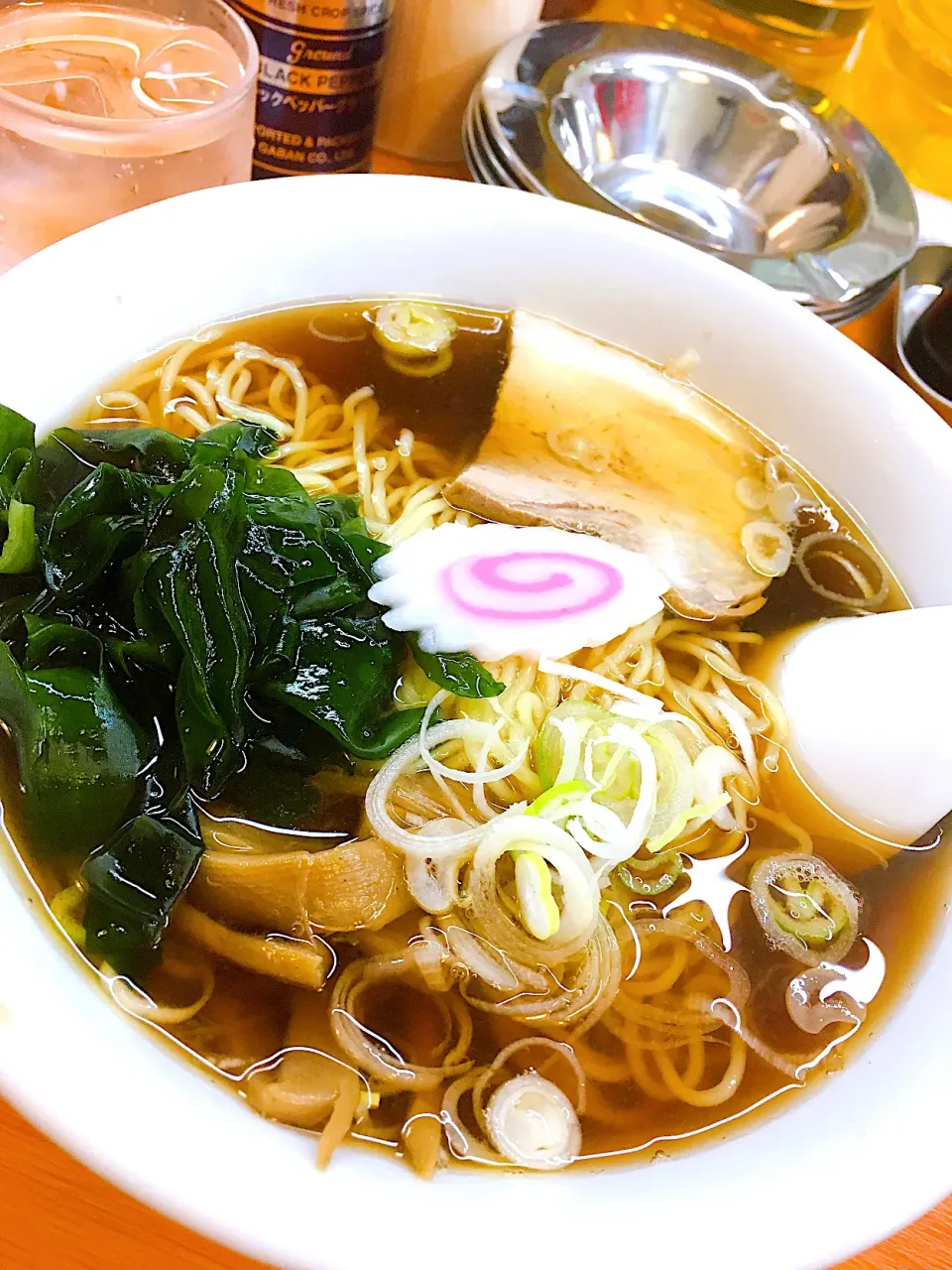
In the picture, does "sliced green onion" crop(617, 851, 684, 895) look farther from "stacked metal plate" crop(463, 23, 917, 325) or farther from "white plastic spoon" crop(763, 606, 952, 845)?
"stacked metal plate" crop(463, 23, 917, 325)

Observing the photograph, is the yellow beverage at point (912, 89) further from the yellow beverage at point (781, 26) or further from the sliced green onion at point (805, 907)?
the sliced green onion at point (805, 907)

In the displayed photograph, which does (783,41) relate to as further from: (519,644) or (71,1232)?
(71,1232)

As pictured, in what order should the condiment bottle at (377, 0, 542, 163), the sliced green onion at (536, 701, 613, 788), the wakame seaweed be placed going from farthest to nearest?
the condiment bottle at (377, 0, 542, 163), the sliced green onion at (536, 701, 613, 788), the wakame seaweed

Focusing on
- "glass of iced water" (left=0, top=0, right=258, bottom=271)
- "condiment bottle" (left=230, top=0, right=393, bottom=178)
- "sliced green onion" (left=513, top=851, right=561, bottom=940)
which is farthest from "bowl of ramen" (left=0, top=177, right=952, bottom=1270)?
"condiment bottle" (left=230, top=0, right=393, bottom=178)

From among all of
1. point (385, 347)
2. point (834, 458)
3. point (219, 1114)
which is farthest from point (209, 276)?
point (219, 1114)

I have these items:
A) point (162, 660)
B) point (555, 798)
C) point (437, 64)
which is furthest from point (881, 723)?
point (437, 64)

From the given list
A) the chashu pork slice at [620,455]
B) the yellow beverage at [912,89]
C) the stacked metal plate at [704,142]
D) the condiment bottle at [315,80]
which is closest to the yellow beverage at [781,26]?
the yellow beverage at [912,89]
